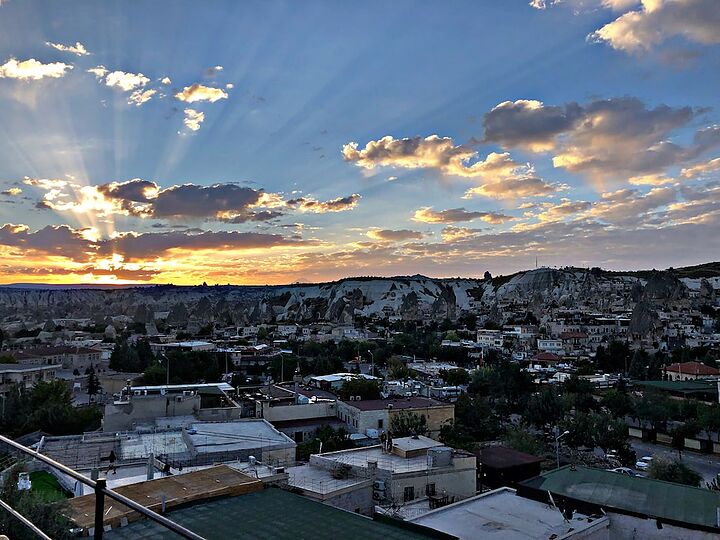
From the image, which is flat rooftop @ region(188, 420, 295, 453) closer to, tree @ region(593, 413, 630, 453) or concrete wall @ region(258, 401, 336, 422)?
concrete wall @ region(258, 401, 336, 422)

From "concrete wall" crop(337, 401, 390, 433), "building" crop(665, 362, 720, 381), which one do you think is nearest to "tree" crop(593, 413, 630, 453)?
"concrete wall" crop(337, 401, 390, 433)

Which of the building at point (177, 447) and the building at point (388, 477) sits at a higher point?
the building at point (177, 447)

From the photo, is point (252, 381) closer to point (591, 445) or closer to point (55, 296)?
point (591, 445)

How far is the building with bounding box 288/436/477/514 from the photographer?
496 inches

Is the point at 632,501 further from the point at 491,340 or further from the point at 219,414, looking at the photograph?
the point at 491,340

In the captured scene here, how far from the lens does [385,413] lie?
22484 mm

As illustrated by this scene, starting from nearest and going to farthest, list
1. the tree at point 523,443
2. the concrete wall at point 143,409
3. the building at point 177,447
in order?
1. the building at point 177,447
2. the concrete wall at point 143,409
3. the tree at point 523,443

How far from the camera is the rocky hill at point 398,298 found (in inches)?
4368

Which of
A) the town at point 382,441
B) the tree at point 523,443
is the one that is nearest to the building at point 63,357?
the town at point 382,441

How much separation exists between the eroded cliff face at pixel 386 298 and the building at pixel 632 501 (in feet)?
299

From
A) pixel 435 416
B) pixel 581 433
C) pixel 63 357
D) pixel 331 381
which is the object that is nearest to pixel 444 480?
pixel 435 416

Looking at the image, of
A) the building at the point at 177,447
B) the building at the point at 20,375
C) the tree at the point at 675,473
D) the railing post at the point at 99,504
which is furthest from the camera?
the building at the point at 20,375

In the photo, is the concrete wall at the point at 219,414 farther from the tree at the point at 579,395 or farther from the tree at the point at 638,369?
the tree at the point at 638,369

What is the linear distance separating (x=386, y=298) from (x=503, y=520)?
147639mm
